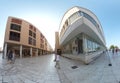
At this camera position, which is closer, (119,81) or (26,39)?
(119,81)

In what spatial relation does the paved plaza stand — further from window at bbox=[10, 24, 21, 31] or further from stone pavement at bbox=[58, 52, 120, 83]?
window at bbox=[10, 24, 21, 31]

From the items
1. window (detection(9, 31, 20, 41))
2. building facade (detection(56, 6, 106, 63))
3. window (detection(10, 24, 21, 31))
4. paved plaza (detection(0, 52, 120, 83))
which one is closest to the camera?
paved plaza (detection(0, 52, 120, 83))

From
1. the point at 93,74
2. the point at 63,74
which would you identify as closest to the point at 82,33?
the point at 63,74

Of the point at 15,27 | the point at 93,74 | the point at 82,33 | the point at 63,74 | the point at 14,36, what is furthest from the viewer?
the point at 15,27

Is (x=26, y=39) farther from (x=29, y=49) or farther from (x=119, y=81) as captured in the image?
(x=119, y=81)

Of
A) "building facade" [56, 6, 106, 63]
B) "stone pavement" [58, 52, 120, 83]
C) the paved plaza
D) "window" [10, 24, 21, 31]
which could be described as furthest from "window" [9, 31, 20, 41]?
"stone pavement" [58, 52, 120, 83]

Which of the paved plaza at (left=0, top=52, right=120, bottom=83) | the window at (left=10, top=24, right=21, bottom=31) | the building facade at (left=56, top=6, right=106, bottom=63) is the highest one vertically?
the window at (left=10, top=24, right=21, bottom=31)

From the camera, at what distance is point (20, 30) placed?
126 ft

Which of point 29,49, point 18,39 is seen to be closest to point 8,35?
point 18,39

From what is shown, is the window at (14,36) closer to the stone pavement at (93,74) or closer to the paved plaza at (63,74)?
the paved plaza at (63,74)

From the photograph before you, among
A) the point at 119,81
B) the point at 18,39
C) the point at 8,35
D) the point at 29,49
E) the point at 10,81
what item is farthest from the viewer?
the point at 29,49

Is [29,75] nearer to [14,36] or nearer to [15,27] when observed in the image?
[14,36]

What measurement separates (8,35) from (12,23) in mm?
3669

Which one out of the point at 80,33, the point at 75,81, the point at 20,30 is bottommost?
the point at 75,81
